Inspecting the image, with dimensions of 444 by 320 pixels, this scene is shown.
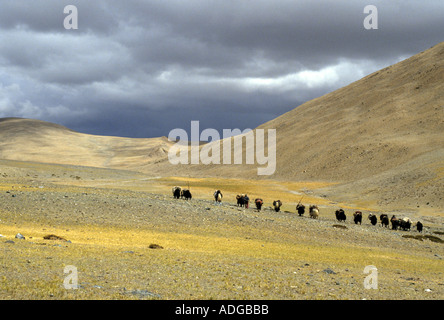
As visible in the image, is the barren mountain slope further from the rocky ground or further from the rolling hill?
the rocky ground

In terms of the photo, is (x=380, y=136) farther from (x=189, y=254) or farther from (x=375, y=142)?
(x=189, y=254)

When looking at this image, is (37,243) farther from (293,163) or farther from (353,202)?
(293,163)

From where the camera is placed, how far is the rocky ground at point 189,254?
12.7 m

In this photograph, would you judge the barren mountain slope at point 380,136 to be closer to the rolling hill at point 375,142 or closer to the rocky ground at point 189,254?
the rolling hill at point 375,142

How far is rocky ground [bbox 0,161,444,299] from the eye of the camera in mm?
12711

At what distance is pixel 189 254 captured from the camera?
62.7 ft

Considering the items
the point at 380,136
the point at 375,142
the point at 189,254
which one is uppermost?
the point at 380,136

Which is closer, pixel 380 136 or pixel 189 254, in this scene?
pixel 189 254

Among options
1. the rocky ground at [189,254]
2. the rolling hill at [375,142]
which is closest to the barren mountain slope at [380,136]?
the rolling hill at [375,142]

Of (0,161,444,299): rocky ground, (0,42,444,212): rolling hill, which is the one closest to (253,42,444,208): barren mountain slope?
(0,42,444,212): rolling hill

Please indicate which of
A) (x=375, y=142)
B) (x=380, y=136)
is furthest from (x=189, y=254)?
(x=380, y=136)

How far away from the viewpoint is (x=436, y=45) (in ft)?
497

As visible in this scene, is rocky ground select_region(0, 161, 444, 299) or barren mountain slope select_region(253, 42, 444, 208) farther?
barren mountain slope select_region(253, 42, 444, 208)
